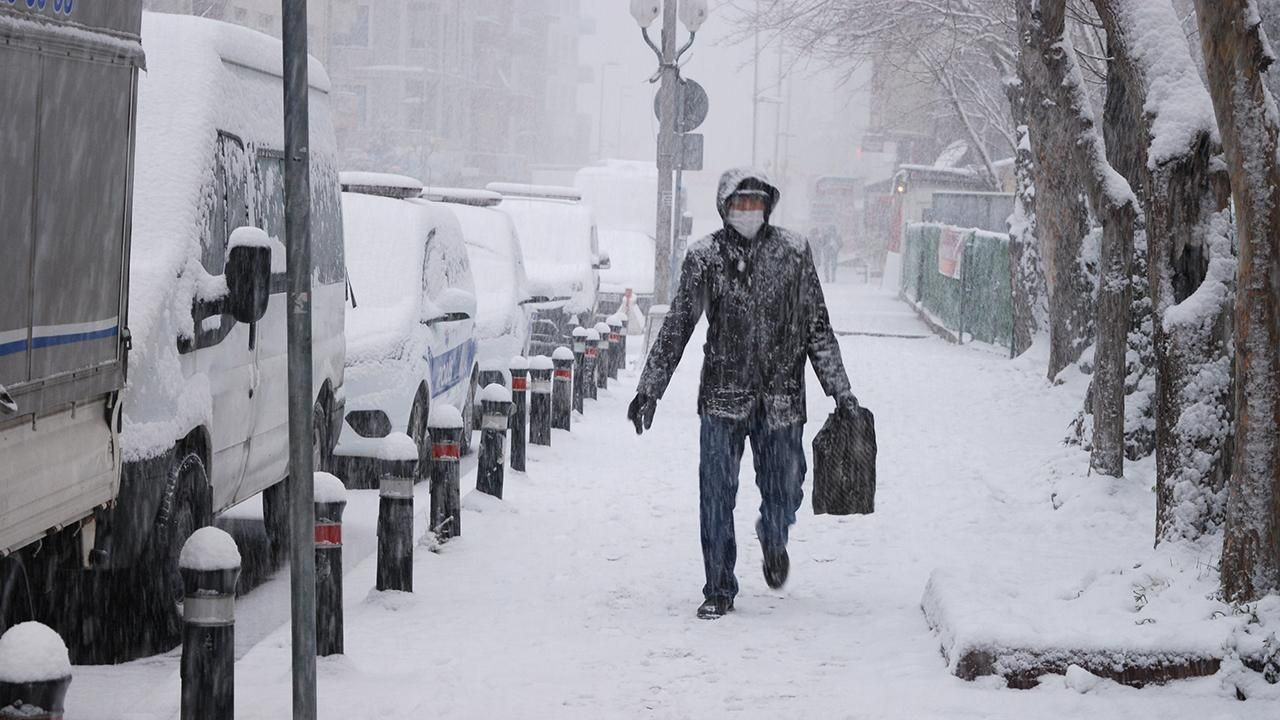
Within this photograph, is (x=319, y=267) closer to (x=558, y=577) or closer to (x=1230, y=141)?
(x=558, y=577)

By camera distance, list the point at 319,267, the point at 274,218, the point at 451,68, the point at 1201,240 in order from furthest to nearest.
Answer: the point at 451,68
the point at 319,267
the point at 274,218
the point at 1201,240

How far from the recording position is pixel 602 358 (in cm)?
1955

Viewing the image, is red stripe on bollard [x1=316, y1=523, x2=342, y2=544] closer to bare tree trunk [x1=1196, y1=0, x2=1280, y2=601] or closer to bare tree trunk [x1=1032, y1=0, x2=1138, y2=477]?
bare tree trunk [x1=1196, y1=0, x2=1280, y2=601]

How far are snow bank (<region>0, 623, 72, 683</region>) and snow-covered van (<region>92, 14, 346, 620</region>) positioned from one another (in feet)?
9.51

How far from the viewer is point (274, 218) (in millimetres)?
8492

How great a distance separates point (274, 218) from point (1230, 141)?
4.42 m

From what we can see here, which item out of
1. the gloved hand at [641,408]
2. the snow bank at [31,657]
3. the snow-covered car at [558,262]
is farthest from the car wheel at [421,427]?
the snow-covered car at [558,262]

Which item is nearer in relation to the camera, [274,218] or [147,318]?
[147,318]

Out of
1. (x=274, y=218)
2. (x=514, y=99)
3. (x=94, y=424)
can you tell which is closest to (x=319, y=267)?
(x=274, y=218)

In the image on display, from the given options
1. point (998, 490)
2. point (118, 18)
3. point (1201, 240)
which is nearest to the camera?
point (118, 18)

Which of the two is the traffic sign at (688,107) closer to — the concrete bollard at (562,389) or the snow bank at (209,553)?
the concrete bollard at (562,389)

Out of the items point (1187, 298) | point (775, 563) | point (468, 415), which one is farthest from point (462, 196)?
point (1187, 298)

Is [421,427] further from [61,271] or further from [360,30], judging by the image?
[360,30]

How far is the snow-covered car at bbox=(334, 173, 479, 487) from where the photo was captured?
10.9m
